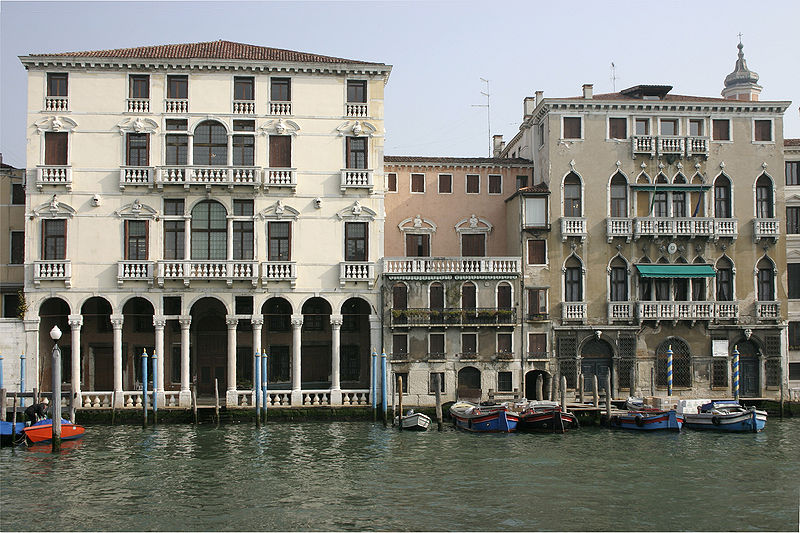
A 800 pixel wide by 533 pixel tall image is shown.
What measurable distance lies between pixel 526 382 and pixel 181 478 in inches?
688

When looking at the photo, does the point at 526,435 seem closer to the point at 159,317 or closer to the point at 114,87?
the point at 159,317

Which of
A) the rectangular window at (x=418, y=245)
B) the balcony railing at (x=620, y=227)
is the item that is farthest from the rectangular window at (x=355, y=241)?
the balcony railing at (x=620, y=227)

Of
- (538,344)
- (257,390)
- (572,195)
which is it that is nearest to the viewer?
(257,390)

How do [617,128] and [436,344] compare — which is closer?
[436,344]

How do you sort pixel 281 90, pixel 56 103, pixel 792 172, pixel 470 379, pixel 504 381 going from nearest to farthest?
pixel 56 103, pixel 281 90, pixel 470 379, pixel 504 381, pixel 792 172

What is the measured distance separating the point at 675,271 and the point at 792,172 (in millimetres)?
7644

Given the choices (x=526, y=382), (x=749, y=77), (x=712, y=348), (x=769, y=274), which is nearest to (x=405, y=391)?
(x=526, y=382)

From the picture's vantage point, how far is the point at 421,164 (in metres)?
40.0

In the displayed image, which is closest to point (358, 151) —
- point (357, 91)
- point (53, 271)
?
point (357, 91)

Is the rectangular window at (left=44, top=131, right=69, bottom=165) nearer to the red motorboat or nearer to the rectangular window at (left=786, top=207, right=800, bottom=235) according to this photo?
the red motorboat

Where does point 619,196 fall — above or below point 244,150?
below

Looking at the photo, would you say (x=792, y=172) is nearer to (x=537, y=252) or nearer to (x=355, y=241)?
(x=537, y=252)

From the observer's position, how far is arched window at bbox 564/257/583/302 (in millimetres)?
38094

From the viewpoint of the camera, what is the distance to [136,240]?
35594mm
